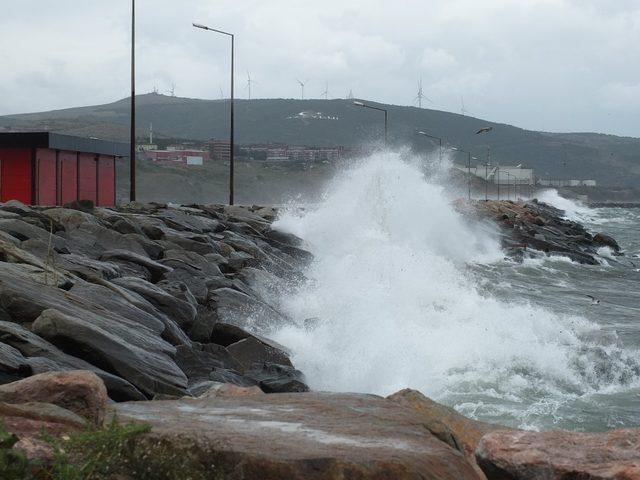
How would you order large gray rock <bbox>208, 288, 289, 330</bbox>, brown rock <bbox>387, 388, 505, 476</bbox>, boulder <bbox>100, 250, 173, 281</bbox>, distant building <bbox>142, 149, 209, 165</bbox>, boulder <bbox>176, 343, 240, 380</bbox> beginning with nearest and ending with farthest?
1. brown rock <bbox>387, 388, 505, 476</bbox>
2. boulder <bbox>176, 343, 240, 380</bbox>
3. large gray rock <bbox>208, 288, 289, 330</bbox>
4. boulder <bbox>100, 250, 173, 281</bbox>
5. distant building <bbox>142, 149, 209, 165</bbox>

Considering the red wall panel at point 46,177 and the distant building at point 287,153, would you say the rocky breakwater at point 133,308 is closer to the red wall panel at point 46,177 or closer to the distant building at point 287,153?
the red wall panel at point 46,177

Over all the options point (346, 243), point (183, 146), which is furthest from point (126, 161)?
point (346, 243)

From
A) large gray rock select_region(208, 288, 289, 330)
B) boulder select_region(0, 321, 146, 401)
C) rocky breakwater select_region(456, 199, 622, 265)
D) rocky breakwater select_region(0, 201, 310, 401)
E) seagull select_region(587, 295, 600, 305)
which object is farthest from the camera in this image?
rocky breakwater select_region(456, 199, 622, 265)

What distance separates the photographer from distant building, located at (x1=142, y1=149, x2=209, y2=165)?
11500 cm

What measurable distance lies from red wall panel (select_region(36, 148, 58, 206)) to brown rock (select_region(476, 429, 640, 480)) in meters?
24.5

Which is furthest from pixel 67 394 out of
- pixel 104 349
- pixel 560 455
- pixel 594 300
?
pixel 594 300

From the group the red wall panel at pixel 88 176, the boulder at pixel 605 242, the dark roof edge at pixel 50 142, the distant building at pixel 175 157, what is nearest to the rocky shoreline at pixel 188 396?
the dark roof edge at pixel 50 142

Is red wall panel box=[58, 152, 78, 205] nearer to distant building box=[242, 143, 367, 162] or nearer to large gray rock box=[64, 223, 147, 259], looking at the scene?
large gray rock box=[64, 223, 147, 259]

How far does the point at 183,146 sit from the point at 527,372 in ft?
451

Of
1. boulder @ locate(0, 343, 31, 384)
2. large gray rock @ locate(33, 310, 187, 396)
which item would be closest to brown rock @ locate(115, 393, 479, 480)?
boulder @ locate(0, 343, 31, 384)

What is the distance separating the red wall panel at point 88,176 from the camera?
31938 millimetres

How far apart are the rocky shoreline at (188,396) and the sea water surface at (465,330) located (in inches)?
51.3

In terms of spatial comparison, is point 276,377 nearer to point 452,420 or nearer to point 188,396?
point 188,396

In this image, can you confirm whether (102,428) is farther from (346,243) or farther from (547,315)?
(346,243)
